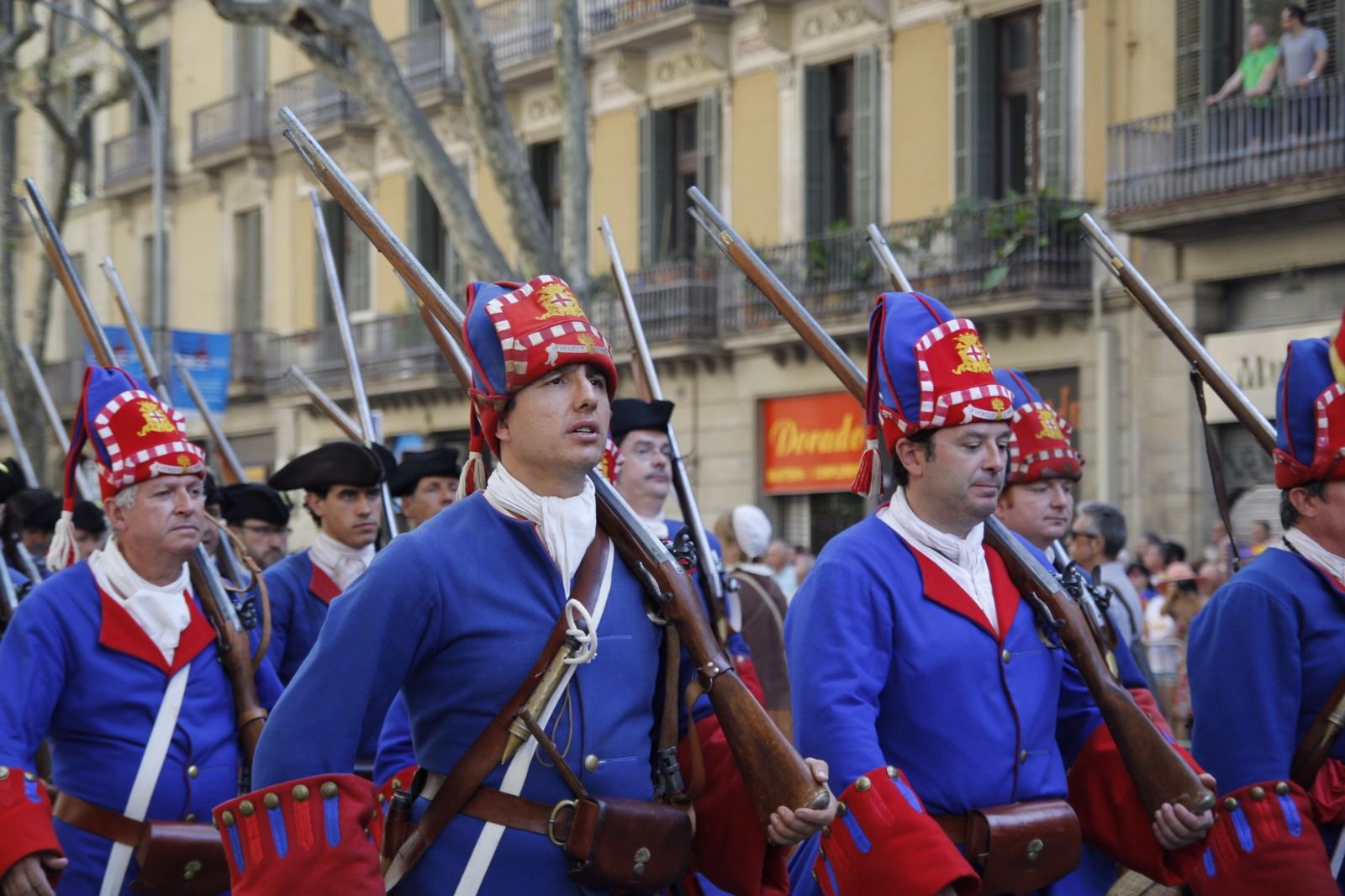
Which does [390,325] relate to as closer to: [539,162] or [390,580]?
[539,162]

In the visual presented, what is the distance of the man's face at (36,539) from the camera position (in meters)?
11.5

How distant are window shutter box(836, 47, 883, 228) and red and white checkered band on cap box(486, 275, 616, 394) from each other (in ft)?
60.9

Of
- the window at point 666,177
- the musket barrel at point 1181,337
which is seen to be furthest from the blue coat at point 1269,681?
the window at point 666,177

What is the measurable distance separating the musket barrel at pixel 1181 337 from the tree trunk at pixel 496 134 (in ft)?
29.6

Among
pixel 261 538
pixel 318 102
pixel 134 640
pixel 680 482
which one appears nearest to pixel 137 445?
pixel 134 640

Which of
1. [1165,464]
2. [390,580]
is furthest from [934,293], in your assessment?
[390,580]

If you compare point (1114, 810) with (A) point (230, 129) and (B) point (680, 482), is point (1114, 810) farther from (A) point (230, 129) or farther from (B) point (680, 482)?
(A) point (230, 129)

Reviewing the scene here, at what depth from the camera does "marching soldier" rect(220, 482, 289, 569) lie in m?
9.23

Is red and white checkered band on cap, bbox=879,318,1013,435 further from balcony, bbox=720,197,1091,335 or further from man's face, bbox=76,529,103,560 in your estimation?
balcony, bbox=720,197,1091,335

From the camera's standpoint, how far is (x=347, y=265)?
32.8m

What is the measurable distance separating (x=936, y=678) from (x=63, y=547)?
3255mm

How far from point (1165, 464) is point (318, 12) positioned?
9211 mm

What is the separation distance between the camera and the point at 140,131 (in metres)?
36.8

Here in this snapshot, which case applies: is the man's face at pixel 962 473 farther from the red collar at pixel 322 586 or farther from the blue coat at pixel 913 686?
the red collar at pixel 322 586
